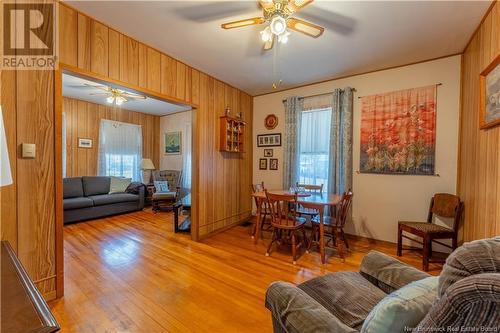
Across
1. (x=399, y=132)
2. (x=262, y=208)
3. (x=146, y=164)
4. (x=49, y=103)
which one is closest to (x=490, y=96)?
(x=399, y=132)

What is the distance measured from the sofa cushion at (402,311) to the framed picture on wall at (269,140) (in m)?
3.72

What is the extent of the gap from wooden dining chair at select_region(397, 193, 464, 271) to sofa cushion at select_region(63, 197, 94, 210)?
531 cm

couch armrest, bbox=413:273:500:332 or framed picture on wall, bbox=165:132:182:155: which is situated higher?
framed picture on wall, bbox=165:132:182:155

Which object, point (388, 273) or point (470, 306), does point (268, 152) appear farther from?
point (470, 306)

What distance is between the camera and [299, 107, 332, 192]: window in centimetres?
384

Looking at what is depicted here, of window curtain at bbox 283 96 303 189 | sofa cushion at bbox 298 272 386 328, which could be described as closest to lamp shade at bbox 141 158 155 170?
window curtain at bbox 283 96 303 189

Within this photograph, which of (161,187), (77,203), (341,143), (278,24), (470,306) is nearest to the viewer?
(470,306)

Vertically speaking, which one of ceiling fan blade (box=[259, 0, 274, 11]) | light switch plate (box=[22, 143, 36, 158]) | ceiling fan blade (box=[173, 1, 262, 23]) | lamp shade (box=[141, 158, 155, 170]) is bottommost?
lamp shade (box=[141, 158, 155, 170])

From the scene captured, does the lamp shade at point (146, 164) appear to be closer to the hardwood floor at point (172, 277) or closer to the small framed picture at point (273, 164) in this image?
the hardwood floor at point (172, 277)

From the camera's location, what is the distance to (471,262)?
635mm

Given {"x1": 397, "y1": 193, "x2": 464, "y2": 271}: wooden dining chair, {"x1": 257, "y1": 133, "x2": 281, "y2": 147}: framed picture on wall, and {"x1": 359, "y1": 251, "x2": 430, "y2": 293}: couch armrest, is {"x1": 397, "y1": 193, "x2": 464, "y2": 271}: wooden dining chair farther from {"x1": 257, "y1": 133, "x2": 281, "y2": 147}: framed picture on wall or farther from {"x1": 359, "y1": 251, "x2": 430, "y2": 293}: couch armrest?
{"x1": 257, "y1": 133, "x2": 281, "y2": 147}: framed picture on wall

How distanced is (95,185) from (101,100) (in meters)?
2.00

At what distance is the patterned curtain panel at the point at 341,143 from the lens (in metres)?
3.53

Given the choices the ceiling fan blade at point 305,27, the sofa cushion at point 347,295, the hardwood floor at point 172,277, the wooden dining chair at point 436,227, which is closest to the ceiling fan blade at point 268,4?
the ceiling fan blade at point 305,27
